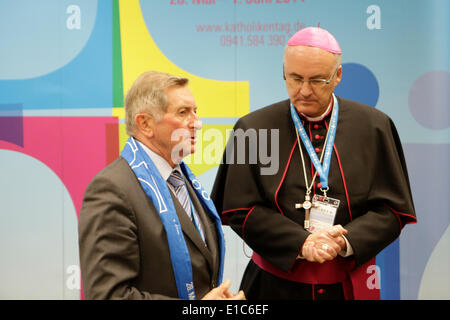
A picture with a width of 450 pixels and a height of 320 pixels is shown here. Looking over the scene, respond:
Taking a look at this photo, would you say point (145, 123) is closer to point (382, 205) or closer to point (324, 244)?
point (324, 244)

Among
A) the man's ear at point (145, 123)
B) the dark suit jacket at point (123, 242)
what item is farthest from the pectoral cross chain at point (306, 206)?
the man's ear at point (145, 123)

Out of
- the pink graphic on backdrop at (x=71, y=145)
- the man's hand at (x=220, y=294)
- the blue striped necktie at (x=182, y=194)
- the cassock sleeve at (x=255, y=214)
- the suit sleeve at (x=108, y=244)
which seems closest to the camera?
the suit sleeve at (x=108, y=244)

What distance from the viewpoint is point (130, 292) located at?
5.43 feet

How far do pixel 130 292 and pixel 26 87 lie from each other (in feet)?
9.42

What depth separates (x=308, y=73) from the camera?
7.56ft

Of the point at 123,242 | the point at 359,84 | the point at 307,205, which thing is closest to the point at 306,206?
the point at 307,205

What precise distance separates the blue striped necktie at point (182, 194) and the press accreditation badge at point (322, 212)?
0.59 meters

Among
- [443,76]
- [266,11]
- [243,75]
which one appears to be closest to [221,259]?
[243,75]

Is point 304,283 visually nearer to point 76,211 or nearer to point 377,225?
point 377,225

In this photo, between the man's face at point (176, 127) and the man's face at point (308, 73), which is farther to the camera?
the man's face at point (308, 73)

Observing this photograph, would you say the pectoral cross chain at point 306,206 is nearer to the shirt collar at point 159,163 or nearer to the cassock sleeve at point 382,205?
the cassock sleeve at point 382,205

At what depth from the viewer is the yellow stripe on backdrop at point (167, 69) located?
12.8ft

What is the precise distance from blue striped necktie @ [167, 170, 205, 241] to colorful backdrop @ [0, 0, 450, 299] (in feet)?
6.13

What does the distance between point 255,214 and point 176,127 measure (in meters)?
0.67
